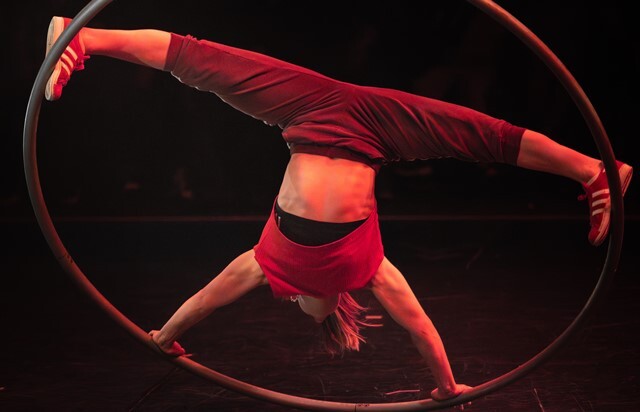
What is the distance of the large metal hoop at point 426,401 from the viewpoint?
2438mm

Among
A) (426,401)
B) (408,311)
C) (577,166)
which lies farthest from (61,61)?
(426,401)

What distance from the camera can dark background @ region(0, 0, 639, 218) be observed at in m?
5.59

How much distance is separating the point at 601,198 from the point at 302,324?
2.36 meters

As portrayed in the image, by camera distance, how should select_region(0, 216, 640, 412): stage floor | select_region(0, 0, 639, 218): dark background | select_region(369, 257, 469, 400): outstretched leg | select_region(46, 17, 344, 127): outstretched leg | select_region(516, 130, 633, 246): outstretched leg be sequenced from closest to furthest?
select_region(516, 130, 633, 246): outstretched leg
select_region(46, 17, 344, 127): outstretched leg
select_region(369, 257, 469, 400): outstretched leg
select_region(0, 216, 640, 412): stage floor
select_region(0, 0, 639, 218): dark background

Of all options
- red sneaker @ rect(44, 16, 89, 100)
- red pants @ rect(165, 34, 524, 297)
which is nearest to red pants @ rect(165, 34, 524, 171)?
red pants @ rect(165, 34, 524, 297)

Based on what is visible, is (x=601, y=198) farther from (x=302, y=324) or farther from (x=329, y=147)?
(x=302, y=324)

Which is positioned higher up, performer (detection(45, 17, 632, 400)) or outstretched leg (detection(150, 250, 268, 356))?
performer (detection(45, 17, 632, 400))

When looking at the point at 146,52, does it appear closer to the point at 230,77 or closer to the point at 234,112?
the point at 230,77

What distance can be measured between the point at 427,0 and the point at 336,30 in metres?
0.58

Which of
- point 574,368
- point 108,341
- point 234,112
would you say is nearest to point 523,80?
point 234,112

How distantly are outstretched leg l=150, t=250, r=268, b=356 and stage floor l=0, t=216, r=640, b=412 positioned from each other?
715mm

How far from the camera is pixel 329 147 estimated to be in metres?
2.78

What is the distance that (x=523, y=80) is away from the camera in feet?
18.9

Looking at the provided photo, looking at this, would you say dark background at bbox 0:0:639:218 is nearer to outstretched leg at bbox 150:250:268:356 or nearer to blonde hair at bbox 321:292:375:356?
blonde hair at bbox 321:292:375:356
